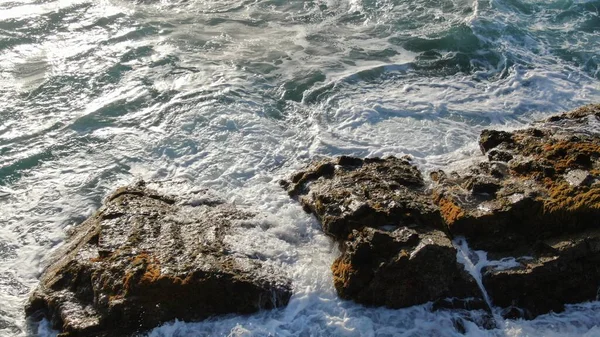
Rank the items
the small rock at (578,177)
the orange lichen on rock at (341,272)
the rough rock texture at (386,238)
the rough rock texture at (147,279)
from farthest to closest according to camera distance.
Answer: the small rock at (578,177) → the orange lichen on rock at (341,272) → the rough rock texture at (386,238) → the rough rock texture at (147,279)

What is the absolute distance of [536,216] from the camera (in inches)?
241

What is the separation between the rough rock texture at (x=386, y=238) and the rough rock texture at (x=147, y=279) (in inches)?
33.3

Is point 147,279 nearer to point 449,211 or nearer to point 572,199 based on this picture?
point 449,211

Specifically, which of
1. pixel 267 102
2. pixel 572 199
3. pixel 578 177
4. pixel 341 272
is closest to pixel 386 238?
pixel 341 272

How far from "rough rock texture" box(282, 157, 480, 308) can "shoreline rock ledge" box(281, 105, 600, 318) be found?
0.04ft

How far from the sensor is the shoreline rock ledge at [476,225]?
18.9ft

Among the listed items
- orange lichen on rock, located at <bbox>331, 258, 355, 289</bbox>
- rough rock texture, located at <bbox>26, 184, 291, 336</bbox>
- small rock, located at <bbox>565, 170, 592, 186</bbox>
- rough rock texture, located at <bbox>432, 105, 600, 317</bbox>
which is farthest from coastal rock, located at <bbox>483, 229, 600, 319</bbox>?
rough rock texture, located at <bbox>26, 184, 291, 336</bbox>

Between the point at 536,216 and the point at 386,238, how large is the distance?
1704 millimetres

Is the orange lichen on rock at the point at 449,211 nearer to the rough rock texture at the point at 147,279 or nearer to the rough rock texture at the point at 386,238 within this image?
the rough rock texture at the point at 386,238

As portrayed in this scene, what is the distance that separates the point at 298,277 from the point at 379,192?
4.66 ft

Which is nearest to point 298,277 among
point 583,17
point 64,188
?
point 64,188

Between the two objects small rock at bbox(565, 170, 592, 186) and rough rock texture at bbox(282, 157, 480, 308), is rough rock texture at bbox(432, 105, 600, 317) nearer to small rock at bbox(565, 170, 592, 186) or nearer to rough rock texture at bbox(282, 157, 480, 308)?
small rock at bbox(565, 170, 592, 186)

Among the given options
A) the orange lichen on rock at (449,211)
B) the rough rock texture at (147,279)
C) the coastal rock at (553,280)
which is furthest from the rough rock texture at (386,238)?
the rough rock texture at (147,279)

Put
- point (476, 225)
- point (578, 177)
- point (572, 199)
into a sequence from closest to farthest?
point (572, 199)
point (476, 225)
point (578, 177)
